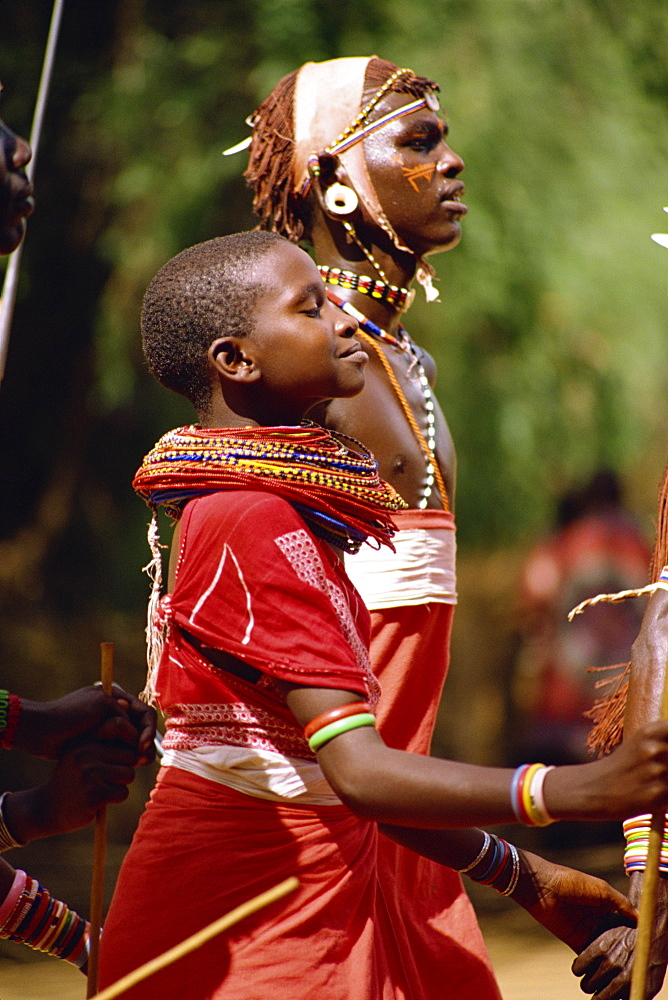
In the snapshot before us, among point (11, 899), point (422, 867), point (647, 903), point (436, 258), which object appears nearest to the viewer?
point (647, 903)

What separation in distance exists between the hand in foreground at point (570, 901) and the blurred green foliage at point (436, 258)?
476 centimetres

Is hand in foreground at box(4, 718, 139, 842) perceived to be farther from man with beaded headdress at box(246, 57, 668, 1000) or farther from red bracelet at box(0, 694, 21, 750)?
man with beaded headdress at box(246, 57, 668, 1000)

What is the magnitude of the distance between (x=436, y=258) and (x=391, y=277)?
3345 millimetres

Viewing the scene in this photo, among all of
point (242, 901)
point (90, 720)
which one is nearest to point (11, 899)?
point (90, 720)

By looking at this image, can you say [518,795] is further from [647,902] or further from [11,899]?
[11,899]

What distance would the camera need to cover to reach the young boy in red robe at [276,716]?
1866 mm

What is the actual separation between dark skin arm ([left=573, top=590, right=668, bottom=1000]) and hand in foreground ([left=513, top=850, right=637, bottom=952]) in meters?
0.03

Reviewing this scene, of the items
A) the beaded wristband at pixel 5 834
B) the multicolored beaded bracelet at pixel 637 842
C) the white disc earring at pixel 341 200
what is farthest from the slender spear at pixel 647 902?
the white disc earring at pixel 341 200

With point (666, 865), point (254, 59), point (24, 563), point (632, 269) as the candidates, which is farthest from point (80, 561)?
point (666, 865)

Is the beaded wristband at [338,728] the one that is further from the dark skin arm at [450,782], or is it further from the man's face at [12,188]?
the man's face at [12,188]

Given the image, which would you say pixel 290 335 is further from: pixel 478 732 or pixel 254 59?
pixel 478 732

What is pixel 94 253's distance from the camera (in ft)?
23.5

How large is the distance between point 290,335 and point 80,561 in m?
5.40

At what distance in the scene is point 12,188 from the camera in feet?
7.49
